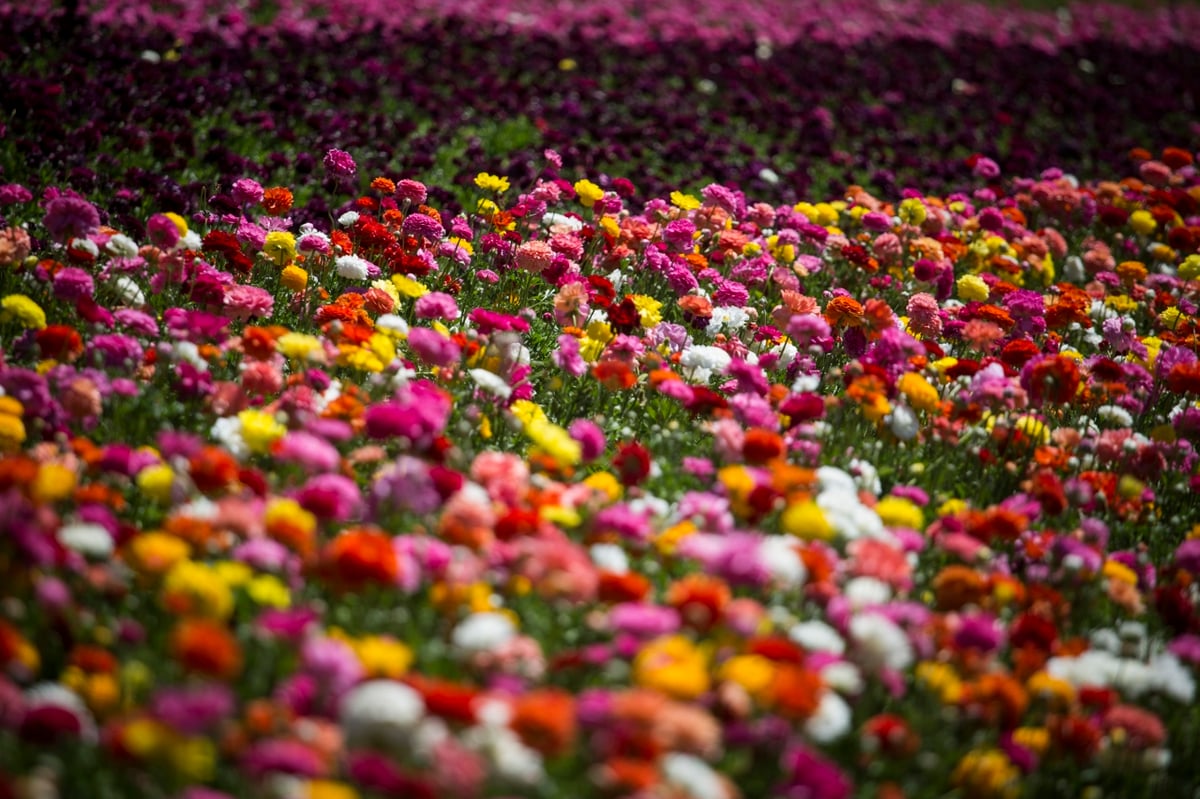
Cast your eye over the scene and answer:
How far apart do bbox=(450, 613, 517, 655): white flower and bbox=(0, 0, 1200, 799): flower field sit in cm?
1

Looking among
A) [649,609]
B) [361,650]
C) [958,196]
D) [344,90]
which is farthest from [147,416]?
[958,196]

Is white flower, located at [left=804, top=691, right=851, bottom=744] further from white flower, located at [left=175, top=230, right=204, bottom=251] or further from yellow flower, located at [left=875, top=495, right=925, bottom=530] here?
white flower, located at [left=175, top=230, right=204, bottom=251]

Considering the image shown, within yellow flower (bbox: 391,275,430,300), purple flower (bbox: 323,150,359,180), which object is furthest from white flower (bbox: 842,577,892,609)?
purple flower (bbox: 323,150,359,180)

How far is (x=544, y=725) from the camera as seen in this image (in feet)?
6.50

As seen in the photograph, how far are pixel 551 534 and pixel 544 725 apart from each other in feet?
2.43

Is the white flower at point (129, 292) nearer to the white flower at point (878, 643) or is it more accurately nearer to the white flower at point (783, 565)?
the white flower at point (783, 565)

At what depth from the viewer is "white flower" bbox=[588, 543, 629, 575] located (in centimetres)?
266

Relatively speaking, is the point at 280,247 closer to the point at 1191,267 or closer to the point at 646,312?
the point at 646,312

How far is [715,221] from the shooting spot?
5.38 m

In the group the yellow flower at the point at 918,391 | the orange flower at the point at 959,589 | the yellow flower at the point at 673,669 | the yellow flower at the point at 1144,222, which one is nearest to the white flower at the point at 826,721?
the yellow flower at the point at 673,669

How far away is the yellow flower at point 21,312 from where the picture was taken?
11.2 feet

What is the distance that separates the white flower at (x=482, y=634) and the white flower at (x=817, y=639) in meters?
0.70

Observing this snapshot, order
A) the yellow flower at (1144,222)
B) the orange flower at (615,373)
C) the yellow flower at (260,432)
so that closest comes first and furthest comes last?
1. the yellow flower at (260,432)
2. the orange flower at (615,373)
3. the yellow flower at (1144,222)

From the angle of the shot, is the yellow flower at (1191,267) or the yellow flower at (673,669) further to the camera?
the yellow flower at (1191,267)
